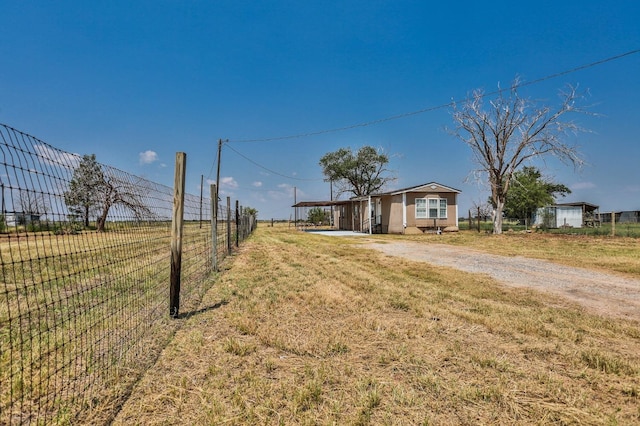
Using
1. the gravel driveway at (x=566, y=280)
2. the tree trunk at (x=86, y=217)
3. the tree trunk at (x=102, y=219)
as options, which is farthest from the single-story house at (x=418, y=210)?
the tree trunk at (x=86, y=217)

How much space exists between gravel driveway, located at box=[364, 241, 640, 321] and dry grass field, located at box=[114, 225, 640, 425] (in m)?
0.56

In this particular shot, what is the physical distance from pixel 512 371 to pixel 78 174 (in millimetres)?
3808

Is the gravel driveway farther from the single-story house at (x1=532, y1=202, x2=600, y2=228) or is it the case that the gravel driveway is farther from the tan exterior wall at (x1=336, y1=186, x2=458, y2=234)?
the single-story house at (x1=532, y1=202, x2=600, y2=228)

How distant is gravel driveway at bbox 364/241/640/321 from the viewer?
4.89 metres

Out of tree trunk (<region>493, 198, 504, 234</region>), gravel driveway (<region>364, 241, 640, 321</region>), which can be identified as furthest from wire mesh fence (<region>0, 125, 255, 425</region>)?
tree trunk (<region>493, 198, 504, 234</region>)

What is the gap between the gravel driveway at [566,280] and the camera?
4887 mm

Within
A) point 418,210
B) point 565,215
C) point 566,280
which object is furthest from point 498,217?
point 565,215

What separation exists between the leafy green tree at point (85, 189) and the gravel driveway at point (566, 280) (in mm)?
Answer: 6014

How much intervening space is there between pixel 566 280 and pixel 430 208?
16052 millimetres

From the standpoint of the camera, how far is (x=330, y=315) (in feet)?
14.1

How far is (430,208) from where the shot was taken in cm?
2242

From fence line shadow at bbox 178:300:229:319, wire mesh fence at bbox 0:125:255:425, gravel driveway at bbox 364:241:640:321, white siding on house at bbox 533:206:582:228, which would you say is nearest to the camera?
wire mesh fence at bbox 0:125:255:425

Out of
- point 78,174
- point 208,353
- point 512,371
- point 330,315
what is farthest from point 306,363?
point 78,174

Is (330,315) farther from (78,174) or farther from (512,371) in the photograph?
(78,174)
